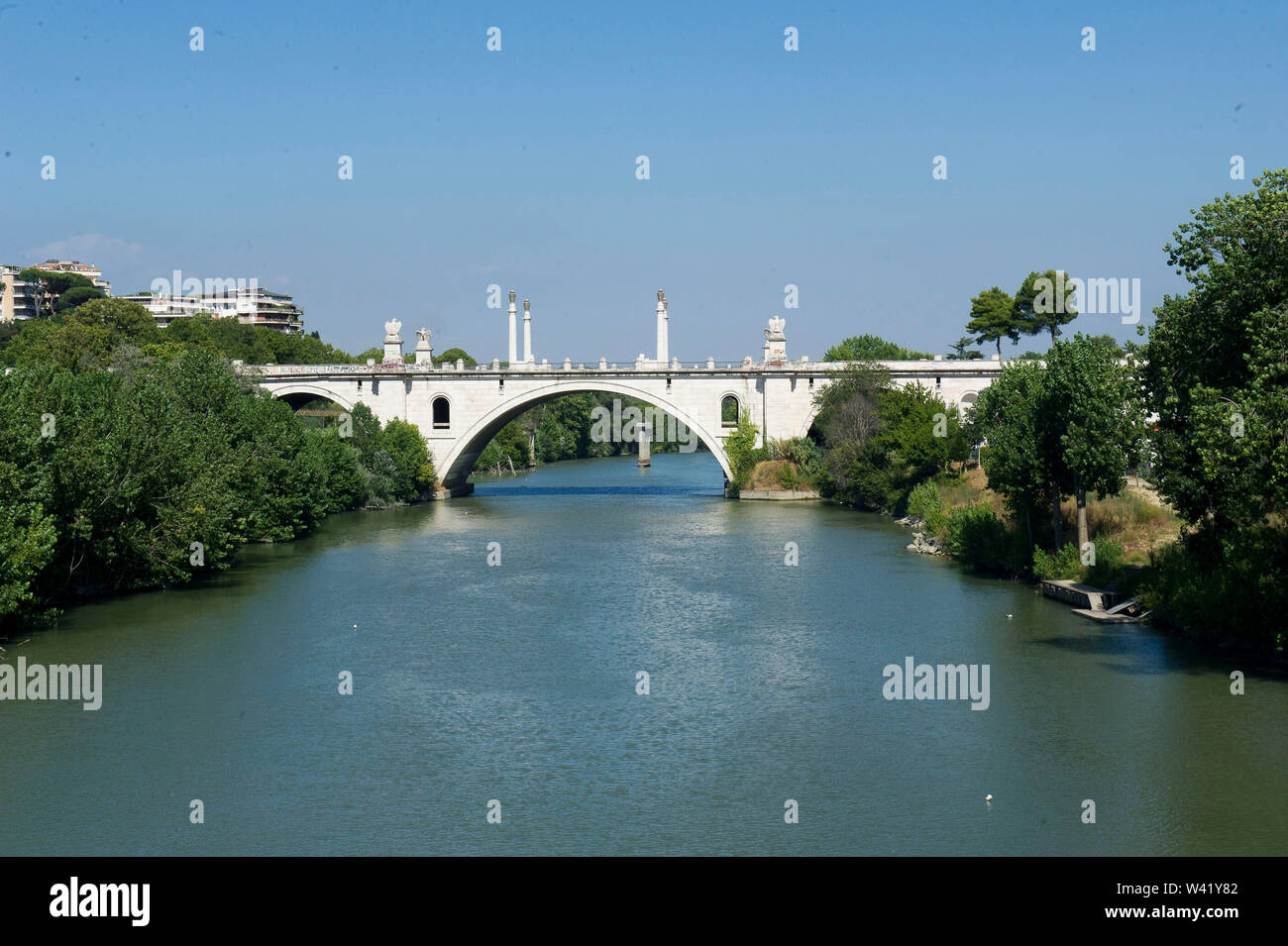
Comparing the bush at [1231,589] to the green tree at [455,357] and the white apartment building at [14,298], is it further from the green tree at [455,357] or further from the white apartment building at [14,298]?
the white apartment building at [14,298]

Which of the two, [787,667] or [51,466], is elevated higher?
[51,466]

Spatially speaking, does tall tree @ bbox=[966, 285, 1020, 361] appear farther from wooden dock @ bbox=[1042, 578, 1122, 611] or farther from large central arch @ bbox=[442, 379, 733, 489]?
wooden dock @ bbox=[1042, 578, 1122, 611]

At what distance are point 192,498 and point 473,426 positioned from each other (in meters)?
32.6

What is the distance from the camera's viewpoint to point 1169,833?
47.4 ft

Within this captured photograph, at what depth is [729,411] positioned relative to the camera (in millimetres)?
61844

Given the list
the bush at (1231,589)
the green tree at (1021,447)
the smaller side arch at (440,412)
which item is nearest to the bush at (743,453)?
the smaller side arch at (440,412)

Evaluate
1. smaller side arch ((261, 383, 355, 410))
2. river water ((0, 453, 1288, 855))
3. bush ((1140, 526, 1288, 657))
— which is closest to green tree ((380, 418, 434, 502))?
smaller side arch ((261, 383, 355, 410))

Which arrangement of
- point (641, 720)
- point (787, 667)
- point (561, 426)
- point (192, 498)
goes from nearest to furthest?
1. point (641, 720)
2. point (787, 667)
3. point (192, 498)
4. point (561, 426)

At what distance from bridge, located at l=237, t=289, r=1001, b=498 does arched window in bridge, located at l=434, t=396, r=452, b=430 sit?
49 millimetres

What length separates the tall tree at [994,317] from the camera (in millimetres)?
69375

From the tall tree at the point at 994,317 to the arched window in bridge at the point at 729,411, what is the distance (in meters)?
16.8
